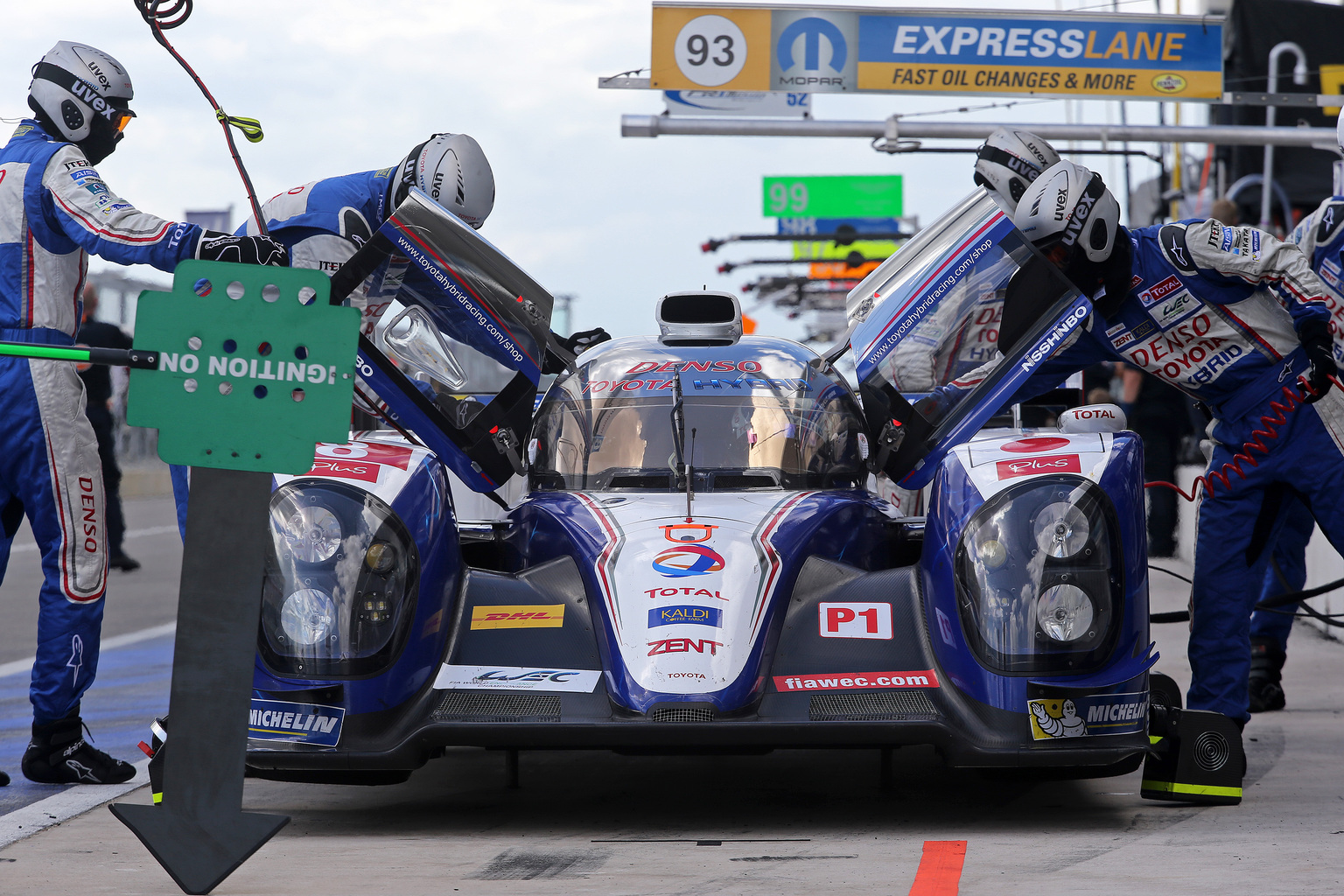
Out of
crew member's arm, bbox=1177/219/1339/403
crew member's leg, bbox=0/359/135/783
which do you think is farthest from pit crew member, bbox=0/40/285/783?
crew member's arm, bbox=1177/219/1339/403

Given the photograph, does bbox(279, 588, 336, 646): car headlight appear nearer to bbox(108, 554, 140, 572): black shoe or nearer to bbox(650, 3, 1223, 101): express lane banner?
bbox(650, 3, 1223, 101): express lane banner

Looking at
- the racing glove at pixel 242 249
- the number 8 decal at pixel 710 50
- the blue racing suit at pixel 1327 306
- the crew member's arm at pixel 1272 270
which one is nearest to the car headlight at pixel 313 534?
the racing glove at pixel 242 249

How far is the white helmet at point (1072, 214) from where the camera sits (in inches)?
181

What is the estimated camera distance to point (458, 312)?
4.41 meters

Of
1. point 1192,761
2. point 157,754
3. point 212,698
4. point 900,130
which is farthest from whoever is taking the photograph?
point 900,130

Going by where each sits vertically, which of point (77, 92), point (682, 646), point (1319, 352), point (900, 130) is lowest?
point (682, 646)

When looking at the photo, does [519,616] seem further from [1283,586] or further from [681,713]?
[1283,586]

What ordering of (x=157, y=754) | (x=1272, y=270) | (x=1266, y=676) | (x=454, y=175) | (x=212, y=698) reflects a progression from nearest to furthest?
(x=212, y=698), (x=157, y=754), (x=1272, y=270), (x=454, y=175), (x=1266, y=676)

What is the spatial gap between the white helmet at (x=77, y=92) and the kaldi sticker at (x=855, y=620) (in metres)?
2.74

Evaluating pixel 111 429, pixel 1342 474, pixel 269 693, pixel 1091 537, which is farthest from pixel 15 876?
pixel 111 429

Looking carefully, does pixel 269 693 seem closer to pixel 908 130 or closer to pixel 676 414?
pixel 676 414

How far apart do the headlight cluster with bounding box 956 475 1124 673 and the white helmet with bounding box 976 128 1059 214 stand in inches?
57.3

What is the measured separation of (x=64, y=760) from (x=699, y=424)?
2129 millimetres

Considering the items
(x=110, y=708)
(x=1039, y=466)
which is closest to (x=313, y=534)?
(x=1039, y=466)
